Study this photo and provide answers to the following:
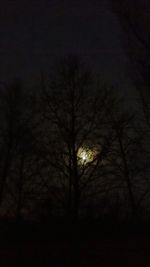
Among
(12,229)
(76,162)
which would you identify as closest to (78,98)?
(76,162)

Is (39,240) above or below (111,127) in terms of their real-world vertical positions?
below

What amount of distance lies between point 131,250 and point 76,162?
19.5ft

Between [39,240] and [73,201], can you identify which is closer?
[73,201]

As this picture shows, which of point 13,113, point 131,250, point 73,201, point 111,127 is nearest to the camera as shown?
point 73,201

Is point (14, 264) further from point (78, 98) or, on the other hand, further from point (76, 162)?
point (78, 98)

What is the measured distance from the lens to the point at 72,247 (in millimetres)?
11203

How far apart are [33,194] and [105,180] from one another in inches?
102

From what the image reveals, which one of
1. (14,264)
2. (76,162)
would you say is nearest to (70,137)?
(76,162)

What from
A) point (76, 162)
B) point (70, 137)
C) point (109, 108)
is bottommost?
point (76, 162)

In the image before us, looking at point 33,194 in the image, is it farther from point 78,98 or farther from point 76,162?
point 78,98

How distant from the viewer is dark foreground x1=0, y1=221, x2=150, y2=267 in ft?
42.7

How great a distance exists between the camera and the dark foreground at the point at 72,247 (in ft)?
42.7

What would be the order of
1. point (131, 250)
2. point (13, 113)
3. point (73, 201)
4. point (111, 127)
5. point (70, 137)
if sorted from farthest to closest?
point (13, 113), point (131, 250), point (111, 127), point (70, 137), point (73, 201)

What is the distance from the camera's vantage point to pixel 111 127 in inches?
529
